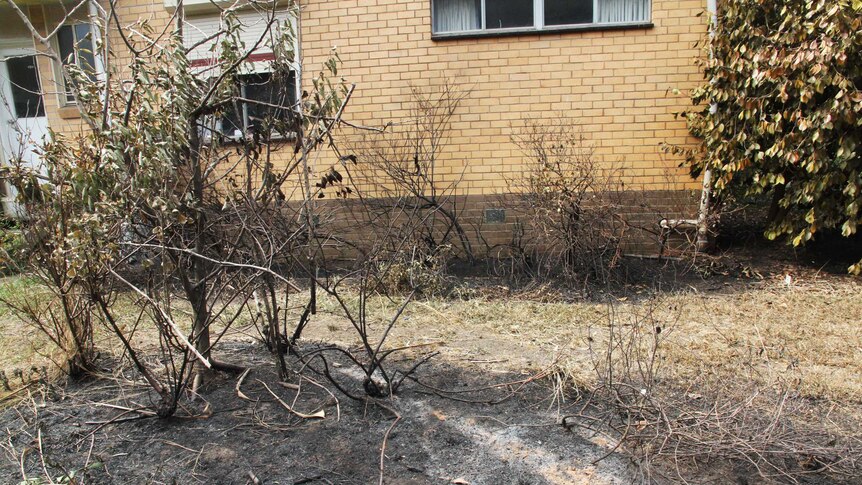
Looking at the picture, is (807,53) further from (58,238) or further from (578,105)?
(58,238)

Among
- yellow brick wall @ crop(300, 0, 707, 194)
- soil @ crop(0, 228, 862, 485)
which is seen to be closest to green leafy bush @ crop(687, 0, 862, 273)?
yellow brick wall @ crop(300, 0, 707, 194)

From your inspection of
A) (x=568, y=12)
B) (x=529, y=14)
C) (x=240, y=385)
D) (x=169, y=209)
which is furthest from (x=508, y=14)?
(x=240, y=385)

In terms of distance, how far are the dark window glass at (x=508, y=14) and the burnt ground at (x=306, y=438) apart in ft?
16.7

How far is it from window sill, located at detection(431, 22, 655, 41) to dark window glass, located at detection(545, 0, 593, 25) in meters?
0.16

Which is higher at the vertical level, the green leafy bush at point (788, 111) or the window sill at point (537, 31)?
the window sill at point (537, 31)

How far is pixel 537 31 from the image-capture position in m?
7.15

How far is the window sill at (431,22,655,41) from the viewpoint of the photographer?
702 centimetres

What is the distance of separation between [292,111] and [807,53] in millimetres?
5113

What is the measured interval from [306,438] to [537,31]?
19.2 ft

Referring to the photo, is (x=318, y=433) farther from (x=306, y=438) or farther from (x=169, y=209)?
(x=169, y=209)

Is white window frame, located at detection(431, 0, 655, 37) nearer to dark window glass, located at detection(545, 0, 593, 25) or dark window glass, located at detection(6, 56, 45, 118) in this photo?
dark window glass, located at detection(545, 0, 593, 25)

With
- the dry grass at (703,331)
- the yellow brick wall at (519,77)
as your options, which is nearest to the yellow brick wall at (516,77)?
the yellow brick wall at (519,77)

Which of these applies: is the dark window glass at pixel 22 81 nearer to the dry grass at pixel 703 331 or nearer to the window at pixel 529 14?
the window at pixel 529 14

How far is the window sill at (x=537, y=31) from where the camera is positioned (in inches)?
276
